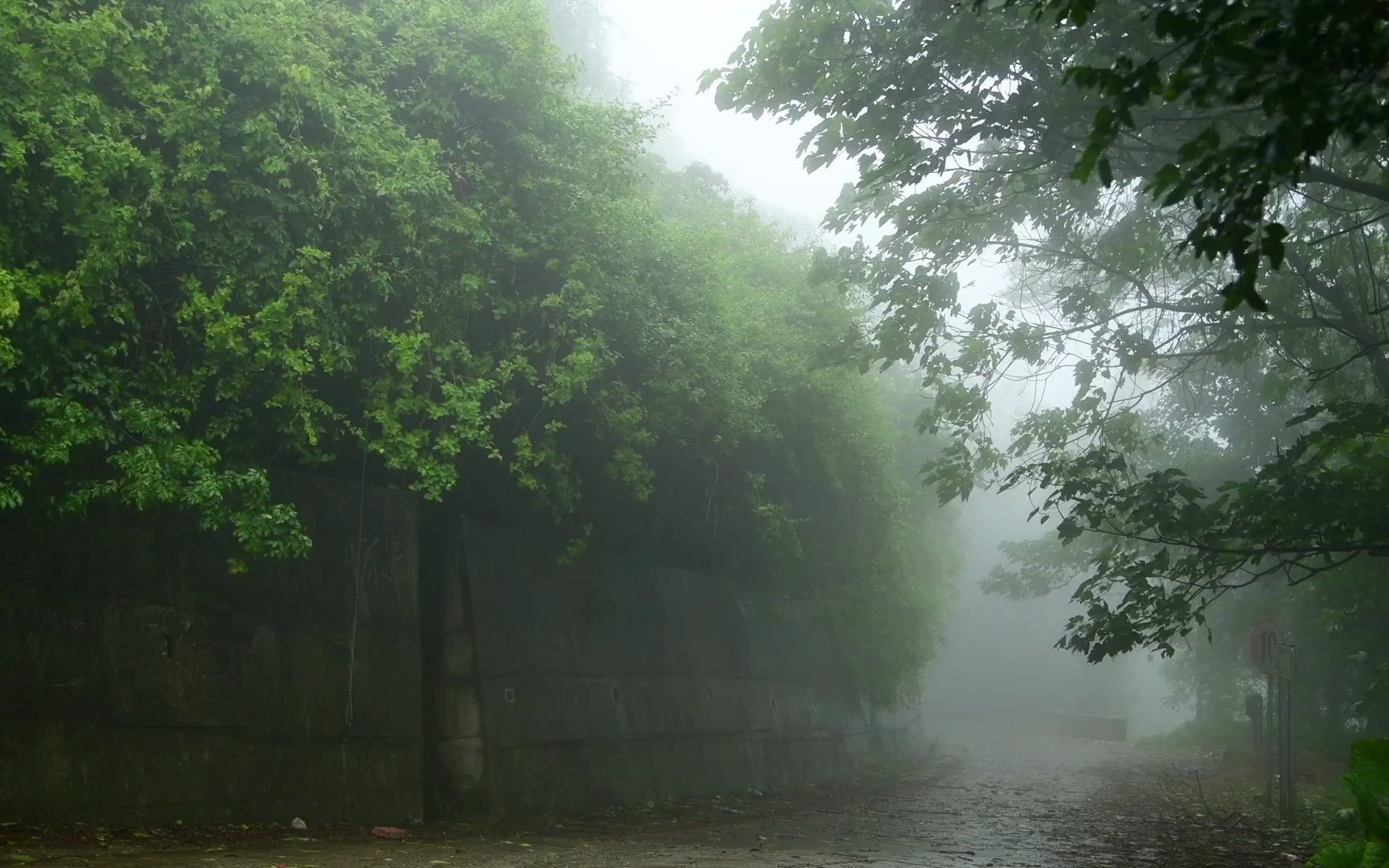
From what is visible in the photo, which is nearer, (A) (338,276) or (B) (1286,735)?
(A) (338,276)

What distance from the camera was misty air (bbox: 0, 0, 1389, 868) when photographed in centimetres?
725

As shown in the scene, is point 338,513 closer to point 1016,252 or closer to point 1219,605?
point 1016,252

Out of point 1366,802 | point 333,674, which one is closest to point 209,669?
point 333,674

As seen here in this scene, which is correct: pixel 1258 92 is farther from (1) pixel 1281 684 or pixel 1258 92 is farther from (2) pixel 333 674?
(1) pixel 1281 684

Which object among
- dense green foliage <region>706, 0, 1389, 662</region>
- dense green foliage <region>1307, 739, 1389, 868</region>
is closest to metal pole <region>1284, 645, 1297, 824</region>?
dense green foliage <region>706, 0, 1389, 662</region>

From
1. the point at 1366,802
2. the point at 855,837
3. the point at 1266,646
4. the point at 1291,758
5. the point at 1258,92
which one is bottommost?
the point at 855,837

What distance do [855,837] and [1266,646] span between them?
6111mm

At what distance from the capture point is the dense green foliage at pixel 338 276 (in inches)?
285

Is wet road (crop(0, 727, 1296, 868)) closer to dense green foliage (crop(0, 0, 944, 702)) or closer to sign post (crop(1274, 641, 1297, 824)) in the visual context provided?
sign post (crop(1274, 641, 1297, 824))

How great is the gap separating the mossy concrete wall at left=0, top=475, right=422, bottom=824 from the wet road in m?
0.71

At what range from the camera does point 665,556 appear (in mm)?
17609

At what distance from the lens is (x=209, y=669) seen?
8.84 m

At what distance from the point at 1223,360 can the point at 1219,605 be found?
17.3 m

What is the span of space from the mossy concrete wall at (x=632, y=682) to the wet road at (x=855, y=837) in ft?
2.18
